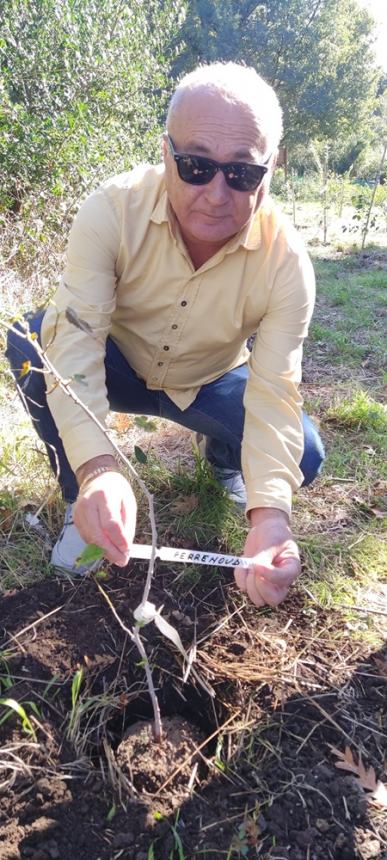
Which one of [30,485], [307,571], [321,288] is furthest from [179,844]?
[321,288]

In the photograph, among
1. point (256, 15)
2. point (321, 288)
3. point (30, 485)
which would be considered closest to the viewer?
point (30, 485)

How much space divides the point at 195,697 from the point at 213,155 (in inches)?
66.4

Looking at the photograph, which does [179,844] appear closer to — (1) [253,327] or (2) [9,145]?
(1) [253,327]

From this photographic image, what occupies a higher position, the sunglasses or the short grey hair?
the short grey hair

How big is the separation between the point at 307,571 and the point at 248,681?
0.64 m

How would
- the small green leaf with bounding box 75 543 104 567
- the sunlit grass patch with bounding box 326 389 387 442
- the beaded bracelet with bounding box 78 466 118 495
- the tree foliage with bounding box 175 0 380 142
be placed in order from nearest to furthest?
the small green leaf with bounding box 75 543 104 567 < the beaded bracelet with bounding box 78 466 118 495 < the sunlit grass patch with bounding box 326 389 387 442 < the tree foliage with bounding box 175 0 380 142

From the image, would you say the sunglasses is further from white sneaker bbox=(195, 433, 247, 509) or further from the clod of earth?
the clod of earth

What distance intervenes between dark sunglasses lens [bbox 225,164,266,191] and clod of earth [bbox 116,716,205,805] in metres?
1.68

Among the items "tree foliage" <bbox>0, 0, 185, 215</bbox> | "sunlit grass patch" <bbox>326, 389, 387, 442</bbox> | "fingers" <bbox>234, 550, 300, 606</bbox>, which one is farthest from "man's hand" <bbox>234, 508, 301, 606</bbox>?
"tree foliage" <bbox>0, 0, 185, 215</bbox>

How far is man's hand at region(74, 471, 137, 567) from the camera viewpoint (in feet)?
4.83

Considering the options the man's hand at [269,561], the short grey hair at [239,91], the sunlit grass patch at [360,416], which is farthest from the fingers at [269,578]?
the sunlit grass patch at [360,416]

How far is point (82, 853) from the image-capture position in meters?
1.37

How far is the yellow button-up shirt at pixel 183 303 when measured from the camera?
73.3 inches

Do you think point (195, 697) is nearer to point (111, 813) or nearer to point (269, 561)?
point (111, 813)
